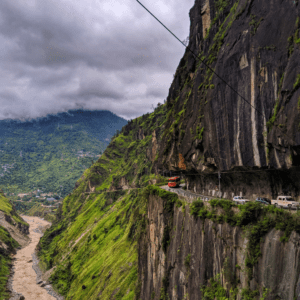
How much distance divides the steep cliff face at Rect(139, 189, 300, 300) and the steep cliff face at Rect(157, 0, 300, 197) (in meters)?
7.14

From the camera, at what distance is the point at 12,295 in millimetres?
97312

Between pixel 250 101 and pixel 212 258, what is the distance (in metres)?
18.9

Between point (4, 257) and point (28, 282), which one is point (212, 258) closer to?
point (28, 282)

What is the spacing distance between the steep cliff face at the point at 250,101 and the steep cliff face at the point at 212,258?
7.14 meters

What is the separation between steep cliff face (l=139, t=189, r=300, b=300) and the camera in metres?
20.2

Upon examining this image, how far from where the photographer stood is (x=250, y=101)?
2783cm

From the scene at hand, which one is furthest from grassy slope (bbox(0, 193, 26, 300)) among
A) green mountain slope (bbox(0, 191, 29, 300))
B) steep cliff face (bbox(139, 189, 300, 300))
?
steep cliff face (bbox(139, 189, 300, 300))

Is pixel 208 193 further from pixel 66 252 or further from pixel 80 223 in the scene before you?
pixel 80 223

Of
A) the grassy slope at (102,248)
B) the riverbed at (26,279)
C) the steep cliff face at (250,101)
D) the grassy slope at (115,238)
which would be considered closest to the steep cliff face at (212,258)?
the grassy slope at (115,238)

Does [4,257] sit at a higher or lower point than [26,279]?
higher

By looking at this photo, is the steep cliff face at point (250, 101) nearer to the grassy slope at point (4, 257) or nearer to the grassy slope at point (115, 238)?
the grassy slope at point (115, 238)

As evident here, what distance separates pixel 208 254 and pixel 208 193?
15.3 metres

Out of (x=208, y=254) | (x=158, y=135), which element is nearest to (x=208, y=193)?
(x=208, y=254)

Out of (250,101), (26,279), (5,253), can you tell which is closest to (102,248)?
(26,279)
